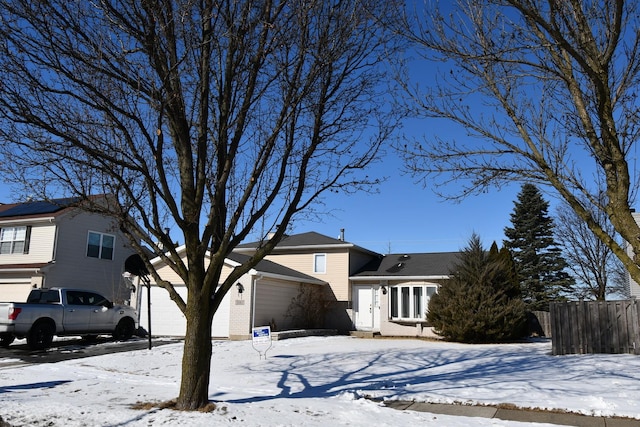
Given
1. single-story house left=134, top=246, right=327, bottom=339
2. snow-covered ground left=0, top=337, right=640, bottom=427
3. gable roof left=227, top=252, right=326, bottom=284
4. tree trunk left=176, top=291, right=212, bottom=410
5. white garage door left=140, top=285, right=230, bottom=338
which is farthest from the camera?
gable roof left=227, top=252, right=326, bottom=284

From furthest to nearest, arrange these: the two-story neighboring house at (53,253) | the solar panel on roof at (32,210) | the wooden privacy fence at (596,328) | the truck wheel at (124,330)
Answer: the solar panel on roof at (32,210) → the two-story neighboring house at (53,253) → the truck wheel at (124,330) → the wooden privacy fence at (596,328)

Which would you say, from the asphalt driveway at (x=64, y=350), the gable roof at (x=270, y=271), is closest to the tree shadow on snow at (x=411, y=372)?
the asphalt driveway at (x=64, y=350)

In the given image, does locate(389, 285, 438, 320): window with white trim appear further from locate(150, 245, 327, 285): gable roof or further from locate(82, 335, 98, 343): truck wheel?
A: locate(82, 335, 98, 343): truck wheel

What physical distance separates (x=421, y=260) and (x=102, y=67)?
2076 centimetres

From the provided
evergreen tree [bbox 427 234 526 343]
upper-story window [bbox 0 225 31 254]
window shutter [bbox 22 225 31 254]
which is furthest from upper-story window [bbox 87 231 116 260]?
evergreen tree [bbox 427 234 526 343]

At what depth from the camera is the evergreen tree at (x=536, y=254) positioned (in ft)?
115

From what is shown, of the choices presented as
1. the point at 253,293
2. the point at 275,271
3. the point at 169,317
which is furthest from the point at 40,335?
the point at 275,271

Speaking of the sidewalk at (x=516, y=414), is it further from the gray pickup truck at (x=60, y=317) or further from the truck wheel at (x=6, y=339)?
the truck wheel at (x=6, y=339)

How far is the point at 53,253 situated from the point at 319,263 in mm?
12331

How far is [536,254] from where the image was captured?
120 feet

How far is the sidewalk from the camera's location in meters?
6.96

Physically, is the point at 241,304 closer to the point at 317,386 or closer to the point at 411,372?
the point at 411,372

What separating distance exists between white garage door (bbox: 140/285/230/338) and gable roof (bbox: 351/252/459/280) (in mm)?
6899

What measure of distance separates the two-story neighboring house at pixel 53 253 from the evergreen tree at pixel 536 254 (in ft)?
84.3
